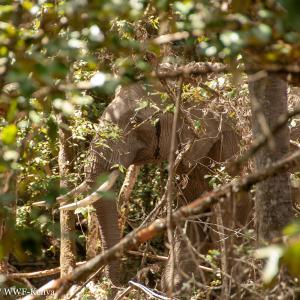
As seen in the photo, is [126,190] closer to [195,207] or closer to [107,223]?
[107,223]

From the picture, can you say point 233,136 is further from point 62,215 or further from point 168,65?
point 168,65

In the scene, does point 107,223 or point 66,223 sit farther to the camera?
point 107,223

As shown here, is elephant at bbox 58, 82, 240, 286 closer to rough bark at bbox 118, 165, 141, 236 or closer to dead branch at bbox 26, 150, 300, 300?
rough bark at bbox 118, 165, 141, 236

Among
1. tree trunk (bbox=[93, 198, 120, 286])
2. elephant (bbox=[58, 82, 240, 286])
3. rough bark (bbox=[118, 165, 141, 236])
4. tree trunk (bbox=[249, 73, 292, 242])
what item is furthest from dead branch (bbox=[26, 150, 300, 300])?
rough bark (bbox=[118, 165, 141, 236])

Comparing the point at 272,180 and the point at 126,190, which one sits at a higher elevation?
the point at 272,180

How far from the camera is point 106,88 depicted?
6.55 ft

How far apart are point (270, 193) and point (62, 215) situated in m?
3.89

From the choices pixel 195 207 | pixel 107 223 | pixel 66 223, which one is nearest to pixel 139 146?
pixel 107 223

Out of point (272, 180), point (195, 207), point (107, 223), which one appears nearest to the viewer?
point (195, 207)

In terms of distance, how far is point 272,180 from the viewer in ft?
11.5

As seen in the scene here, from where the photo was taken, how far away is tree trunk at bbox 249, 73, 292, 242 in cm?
342

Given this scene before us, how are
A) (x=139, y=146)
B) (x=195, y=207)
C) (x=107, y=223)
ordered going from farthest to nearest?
(x=139, y=146), (x=107, y=223), (x=195, y=207)

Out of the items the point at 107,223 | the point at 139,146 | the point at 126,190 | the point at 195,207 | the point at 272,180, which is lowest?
the point at 126,190

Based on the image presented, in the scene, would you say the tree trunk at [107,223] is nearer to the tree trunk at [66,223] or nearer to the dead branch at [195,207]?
the tree trunk at [66,223]
